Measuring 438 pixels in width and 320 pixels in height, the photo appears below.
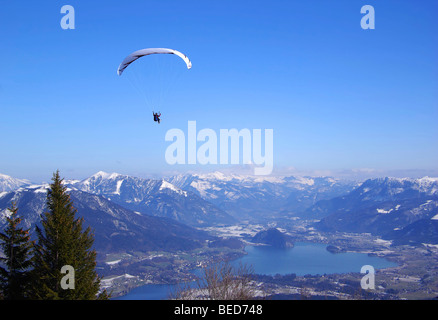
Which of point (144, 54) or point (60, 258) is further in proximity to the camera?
point (144, 54)

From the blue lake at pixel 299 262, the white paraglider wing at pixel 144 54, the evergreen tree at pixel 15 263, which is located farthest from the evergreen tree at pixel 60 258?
the blue lake at pixel 299 262

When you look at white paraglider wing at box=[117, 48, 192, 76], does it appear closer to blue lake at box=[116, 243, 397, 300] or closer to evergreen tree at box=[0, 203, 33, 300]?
evergreen tree at box=[0, 203, 33, 300]

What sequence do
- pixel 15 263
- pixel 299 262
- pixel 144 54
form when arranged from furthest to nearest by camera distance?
pixel 299 262, pixel 144 54, pixel 15 263

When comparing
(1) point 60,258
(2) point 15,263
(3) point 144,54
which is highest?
(3) point 144,54

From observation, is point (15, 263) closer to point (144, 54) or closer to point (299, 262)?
point (144, 54)

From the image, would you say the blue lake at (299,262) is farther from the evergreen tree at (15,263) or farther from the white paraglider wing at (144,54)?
the evergreen tree at (15,263)

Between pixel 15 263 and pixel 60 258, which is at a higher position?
pixel 60 258

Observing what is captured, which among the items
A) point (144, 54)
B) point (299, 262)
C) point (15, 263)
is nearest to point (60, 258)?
point (15, 263)

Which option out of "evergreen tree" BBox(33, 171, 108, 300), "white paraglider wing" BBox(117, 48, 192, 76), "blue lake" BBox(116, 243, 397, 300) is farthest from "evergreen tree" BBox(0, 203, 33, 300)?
"blue lake" BBox(116, 243, 397, 300)

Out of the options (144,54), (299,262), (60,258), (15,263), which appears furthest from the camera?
(299,262)
